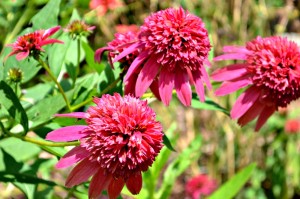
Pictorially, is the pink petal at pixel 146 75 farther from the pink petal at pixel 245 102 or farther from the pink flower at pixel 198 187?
the pink flower at pixel 198 187

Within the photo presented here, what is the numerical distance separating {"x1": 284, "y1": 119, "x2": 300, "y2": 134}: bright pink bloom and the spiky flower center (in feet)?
4.95

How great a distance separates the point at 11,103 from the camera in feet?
2.51

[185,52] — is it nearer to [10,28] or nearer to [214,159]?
[10,28]

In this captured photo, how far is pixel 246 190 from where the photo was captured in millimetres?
2422

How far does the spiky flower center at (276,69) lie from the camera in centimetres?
81

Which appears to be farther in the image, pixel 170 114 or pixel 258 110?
pixel 170 114

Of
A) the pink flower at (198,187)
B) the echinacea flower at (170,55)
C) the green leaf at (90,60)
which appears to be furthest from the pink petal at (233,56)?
the pink flower at (198,187)

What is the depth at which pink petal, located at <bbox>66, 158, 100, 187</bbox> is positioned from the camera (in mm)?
659

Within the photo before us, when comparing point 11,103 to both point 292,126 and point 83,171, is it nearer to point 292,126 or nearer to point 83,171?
point 83,171

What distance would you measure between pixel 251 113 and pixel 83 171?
0.32m

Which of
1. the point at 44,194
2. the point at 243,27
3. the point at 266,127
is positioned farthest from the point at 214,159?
the point at 44,194

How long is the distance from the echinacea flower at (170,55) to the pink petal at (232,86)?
0.08 m

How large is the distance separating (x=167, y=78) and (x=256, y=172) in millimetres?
1801

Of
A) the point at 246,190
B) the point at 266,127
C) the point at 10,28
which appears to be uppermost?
the point at 10,28
